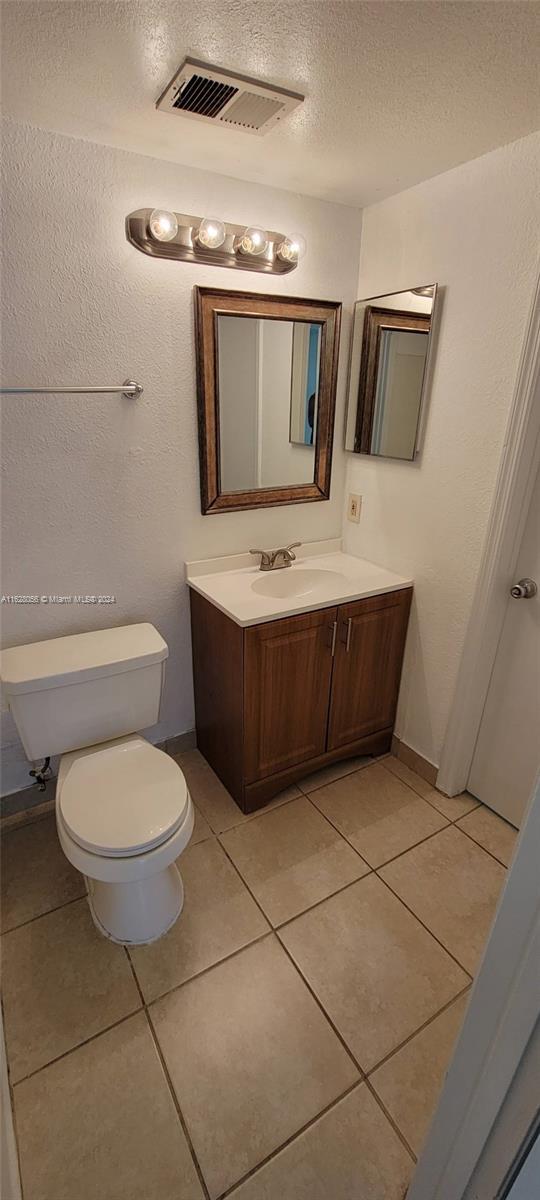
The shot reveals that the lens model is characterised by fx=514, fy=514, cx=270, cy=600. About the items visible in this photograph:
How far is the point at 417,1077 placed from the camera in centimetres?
121

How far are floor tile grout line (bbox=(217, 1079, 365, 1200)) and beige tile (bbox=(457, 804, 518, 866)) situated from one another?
2.88 feet

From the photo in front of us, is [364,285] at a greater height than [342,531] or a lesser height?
greater

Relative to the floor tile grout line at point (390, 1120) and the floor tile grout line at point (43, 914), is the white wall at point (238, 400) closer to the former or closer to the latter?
the floor tile grout line at point (43, 914)

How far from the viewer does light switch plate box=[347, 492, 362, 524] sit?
219cm

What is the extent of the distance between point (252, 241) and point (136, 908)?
205cm

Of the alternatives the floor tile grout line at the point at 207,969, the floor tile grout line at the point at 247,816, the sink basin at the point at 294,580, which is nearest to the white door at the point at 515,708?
the sink basin at the point at 294,580

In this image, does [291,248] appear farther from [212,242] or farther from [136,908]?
[136,908]

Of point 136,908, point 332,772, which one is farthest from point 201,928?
point 332,772

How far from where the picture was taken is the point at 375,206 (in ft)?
6.12

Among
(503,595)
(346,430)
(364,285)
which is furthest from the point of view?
(346,430)

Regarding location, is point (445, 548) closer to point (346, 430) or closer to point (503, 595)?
point (503, 595)

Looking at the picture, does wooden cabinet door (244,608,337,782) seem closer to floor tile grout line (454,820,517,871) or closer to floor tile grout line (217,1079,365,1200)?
floor tile grout line (454,820,517,871)

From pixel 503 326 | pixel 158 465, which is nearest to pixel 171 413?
pixel 158 465

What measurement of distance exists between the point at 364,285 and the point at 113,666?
1.69 m
